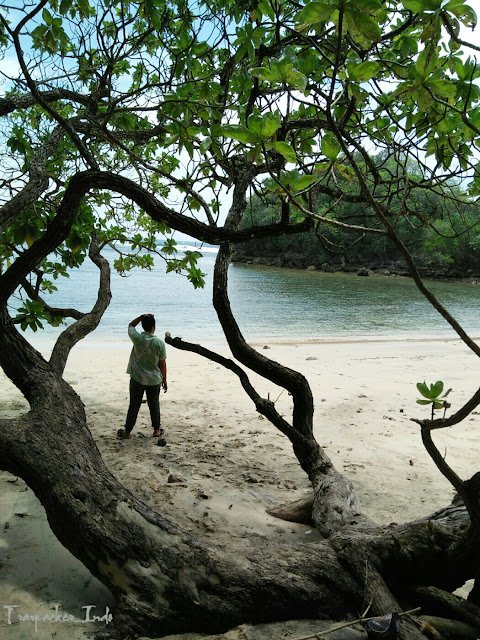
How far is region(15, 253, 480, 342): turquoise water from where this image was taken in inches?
790

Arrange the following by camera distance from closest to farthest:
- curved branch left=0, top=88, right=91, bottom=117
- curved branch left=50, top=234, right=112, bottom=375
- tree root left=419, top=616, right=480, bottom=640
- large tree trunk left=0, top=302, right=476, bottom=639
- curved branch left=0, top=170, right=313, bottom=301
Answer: tree root left=419, top=616, right=480, bottom=640
large tree trunk left=0, top=302, right=476, bottom=639
curved branch left=0, top=170, right=313, bottom=301
curved branch left=0, top=88, right=91, bottom=117
curved branch left=50, top=234, right=112, bottom=375

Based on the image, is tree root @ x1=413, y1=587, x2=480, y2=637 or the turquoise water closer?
tree root @ x1=413, y1=587, x2=480, y2=637

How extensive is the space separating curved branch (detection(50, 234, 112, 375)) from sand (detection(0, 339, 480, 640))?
104cm

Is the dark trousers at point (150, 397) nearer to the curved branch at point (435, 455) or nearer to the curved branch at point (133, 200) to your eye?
the curved branch at point (133, 200)

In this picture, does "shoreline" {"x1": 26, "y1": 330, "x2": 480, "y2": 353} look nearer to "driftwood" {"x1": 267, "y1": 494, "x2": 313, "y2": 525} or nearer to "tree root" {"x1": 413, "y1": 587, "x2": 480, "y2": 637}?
"driftwood" {"x1": 267, "y1": 494, "x2": 313, "y2": 525}

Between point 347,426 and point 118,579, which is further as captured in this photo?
point 347,426

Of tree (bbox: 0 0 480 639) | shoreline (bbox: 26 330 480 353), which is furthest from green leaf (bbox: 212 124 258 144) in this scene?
shoreline (bbox: 26 330 480 353)

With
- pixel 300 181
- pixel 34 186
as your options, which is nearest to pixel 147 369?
pixel 34 186

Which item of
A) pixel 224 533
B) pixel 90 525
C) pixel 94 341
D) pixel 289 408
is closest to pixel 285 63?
pixel 90 525

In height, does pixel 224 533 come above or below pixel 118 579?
below

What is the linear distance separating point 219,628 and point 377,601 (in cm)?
75

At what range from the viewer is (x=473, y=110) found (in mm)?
2262

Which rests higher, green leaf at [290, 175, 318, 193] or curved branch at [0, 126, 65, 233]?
curved branch at [0, 126, 65, 233]

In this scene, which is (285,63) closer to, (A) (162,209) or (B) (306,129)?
(A) (162,209)
